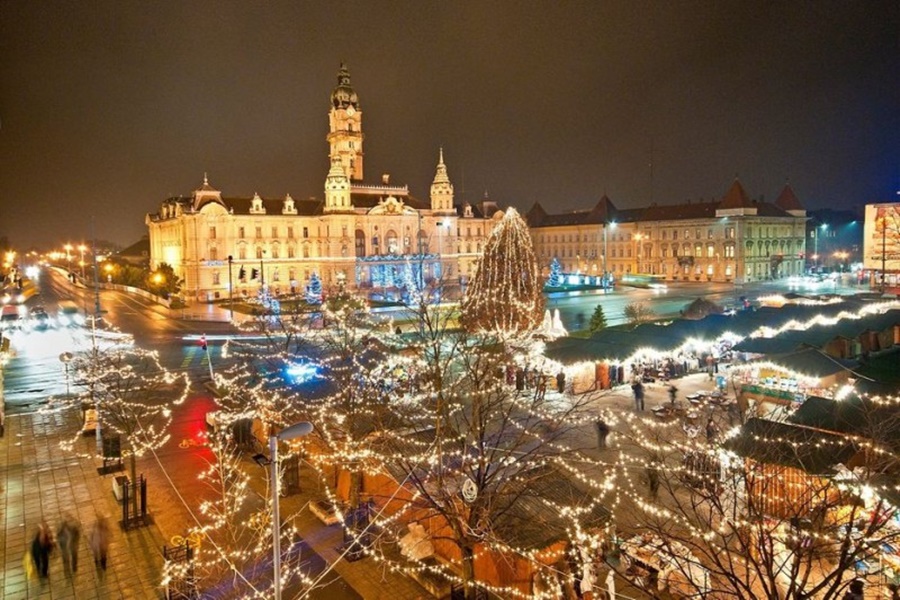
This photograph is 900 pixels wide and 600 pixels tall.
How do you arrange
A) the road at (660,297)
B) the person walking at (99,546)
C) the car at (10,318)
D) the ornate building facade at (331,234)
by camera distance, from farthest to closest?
the ornate building facade at (331,234) < the road at (660,297) < the car at (10,318) < the person walking at (99,546)

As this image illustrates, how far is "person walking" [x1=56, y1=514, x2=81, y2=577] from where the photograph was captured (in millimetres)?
11512

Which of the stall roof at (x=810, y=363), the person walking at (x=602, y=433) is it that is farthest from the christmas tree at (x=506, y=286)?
the person walking at (x=602, y=433)

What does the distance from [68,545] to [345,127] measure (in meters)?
70.0

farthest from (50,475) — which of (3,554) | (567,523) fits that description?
(567,523)

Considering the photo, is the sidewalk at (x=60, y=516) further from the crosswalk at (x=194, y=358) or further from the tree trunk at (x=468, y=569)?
the crosswalk at (x=194, y=358)

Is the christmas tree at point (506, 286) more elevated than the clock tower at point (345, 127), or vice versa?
the clock tower at point (345, 127)

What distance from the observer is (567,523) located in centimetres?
989

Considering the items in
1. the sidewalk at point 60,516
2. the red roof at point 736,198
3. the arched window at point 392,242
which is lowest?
the sidewalk at point 60,516

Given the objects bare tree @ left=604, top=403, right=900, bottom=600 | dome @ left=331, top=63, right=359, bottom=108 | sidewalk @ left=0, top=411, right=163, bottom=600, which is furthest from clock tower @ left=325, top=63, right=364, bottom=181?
bare tree @ left=604, top=403, right=900, bottom=600

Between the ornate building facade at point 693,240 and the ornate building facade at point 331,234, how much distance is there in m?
14.6

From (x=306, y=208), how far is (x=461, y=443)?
60785 mm

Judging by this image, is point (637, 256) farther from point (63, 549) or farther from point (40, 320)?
point (63, 549)

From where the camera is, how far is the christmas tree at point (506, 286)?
94.7ft

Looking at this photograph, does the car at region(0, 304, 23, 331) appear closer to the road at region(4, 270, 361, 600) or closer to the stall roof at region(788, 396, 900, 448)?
the road at region(4, 270, 361, 600)
